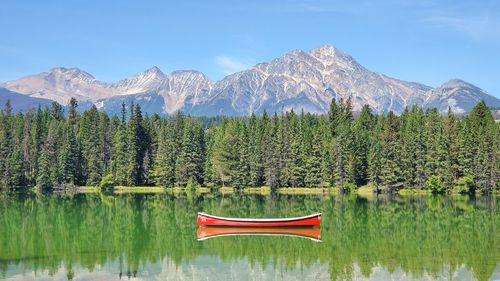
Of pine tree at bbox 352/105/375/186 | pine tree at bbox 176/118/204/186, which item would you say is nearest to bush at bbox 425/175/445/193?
pine tree at bbox 352/105/375/186

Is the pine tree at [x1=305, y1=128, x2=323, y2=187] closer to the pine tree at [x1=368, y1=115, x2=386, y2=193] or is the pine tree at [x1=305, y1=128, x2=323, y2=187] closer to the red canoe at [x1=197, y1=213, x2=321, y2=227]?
the pine tree at [x1=368, y1=115, x2=386, y2=193]

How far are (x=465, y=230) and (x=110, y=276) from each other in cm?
3754

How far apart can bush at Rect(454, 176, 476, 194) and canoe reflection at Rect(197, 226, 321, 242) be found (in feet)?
226

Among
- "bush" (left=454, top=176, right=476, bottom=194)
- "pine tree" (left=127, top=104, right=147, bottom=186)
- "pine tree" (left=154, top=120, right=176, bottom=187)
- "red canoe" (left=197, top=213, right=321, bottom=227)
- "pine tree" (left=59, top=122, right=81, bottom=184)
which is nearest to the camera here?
"red canoe" (left=197, top=213, right=321, bottom=227)

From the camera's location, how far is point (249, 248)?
5072 cm

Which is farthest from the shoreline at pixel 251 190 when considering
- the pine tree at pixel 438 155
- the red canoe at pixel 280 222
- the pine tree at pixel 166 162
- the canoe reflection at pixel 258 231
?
the canoe reflection at pixel 258 231

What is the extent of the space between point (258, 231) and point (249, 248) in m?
10.5

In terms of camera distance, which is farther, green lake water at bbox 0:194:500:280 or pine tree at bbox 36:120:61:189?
pine tree at bbox 36:120:61:189

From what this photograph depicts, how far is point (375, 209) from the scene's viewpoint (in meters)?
85.9

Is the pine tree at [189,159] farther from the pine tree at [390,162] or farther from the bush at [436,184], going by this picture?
the bush at [436,184]

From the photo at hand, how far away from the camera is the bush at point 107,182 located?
474 ft

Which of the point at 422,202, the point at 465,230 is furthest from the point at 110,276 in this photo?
the point at 422,202

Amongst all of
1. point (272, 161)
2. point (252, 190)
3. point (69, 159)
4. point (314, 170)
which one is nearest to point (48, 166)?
point (69, 159)

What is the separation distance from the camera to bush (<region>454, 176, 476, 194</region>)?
397 ft
